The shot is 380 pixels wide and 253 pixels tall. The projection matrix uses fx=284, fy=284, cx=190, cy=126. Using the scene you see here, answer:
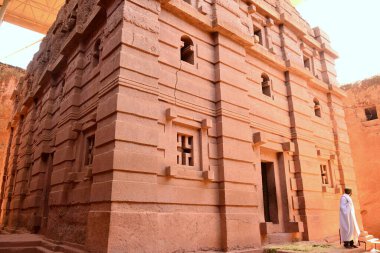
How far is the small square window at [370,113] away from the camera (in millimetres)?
19828

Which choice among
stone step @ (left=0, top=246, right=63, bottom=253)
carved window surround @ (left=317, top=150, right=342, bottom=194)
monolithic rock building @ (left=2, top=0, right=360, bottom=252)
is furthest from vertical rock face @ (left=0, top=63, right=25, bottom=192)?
carved window surround @ (left=317, top=150, right=342, bottom=194)

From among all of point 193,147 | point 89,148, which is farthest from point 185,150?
point 89,148

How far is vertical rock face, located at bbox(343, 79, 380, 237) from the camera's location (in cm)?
1756

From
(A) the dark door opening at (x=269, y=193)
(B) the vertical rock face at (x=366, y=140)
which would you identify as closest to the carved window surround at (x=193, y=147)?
(A) the dark door opening at (x=269, y=193)

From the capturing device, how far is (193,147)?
725cm

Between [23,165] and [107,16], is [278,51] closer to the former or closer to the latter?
[107,16]

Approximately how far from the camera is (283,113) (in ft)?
35.0

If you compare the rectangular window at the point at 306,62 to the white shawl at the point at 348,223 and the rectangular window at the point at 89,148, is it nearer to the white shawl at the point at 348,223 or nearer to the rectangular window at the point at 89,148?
the white shawl at the point at 348,223

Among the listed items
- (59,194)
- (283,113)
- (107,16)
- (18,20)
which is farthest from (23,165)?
(18,20)

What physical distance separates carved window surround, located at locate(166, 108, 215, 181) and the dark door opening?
3506mm

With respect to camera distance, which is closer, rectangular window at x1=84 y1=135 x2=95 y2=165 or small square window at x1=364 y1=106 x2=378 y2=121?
rectangular window at x1=84 y1=135 x2=95 y2=165

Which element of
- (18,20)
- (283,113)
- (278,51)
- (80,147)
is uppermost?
Result: (18,20)

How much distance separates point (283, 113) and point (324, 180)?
3.52m

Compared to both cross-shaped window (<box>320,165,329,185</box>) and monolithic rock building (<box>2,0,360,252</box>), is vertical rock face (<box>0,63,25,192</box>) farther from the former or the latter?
cross-shaped window (<box>320,165,329,185</box>)
